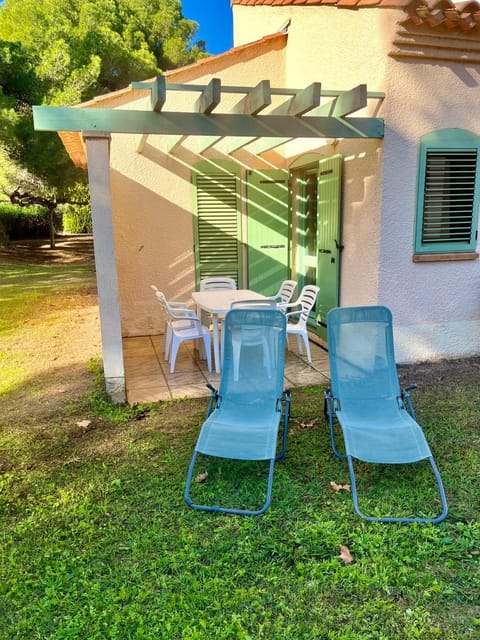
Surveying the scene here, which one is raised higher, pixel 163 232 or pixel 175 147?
pixel 175 147

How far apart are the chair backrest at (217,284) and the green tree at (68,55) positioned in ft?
28.2

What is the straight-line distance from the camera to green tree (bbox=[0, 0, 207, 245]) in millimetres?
13461

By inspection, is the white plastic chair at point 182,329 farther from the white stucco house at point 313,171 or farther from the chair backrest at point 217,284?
the chair backrest at point 217,284

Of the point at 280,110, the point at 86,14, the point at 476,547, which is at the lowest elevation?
the point at 476,547

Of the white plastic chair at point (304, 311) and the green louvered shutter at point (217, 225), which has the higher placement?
the green louvered shutter at point (217, 225)

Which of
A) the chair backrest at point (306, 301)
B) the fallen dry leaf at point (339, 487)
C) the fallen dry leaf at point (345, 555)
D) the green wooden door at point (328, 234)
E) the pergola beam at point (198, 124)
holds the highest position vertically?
the pergola beam at point (198, 124)

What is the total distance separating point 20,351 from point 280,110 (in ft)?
17.3

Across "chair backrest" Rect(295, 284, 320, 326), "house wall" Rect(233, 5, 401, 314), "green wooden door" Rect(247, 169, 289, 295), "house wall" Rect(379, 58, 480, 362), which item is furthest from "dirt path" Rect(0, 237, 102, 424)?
"house wall" Rect(379, 58, 480, 362)

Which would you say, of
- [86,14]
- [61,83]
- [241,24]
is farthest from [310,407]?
[86,14]

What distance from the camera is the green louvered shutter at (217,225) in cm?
813

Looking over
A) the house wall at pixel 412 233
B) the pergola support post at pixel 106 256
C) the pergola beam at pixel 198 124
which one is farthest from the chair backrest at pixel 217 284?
the pergola beam at pixel 198 124

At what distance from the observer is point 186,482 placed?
11.6 ft

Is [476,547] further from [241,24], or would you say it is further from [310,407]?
[241,24]

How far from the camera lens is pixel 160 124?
16.3 feet
